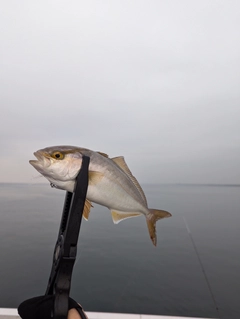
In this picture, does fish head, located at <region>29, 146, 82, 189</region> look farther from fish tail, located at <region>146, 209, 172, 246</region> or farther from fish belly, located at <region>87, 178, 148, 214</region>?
fish tail, located at <region>146, 209, 172, 246</region>

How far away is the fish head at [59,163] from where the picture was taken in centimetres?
220

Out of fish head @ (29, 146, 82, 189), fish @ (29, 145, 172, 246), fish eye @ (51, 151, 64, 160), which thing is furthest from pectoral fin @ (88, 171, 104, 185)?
fish eye @ (51, 151, 64, 160)

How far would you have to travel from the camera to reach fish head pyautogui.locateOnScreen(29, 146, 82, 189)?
86.5 inches

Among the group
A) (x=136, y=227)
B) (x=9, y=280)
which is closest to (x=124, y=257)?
(x=9, y=280)

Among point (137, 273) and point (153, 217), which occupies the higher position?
point (153, 217)

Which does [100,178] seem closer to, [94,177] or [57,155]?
[94,177]

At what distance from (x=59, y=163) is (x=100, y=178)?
421mm

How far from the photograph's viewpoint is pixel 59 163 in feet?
7.24

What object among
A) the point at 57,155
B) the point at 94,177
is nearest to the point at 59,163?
the point at 57,155

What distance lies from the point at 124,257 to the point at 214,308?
71.2 ft

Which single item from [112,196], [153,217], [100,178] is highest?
[100,178]

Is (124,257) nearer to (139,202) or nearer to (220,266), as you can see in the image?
(220,266)

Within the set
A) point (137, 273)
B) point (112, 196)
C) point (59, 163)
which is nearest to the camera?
point (59, 163)

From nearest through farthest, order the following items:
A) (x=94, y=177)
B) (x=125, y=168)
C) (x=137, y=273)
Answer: (x=94, y=177)
(x=125, y=168)
(x=137, y=273)
